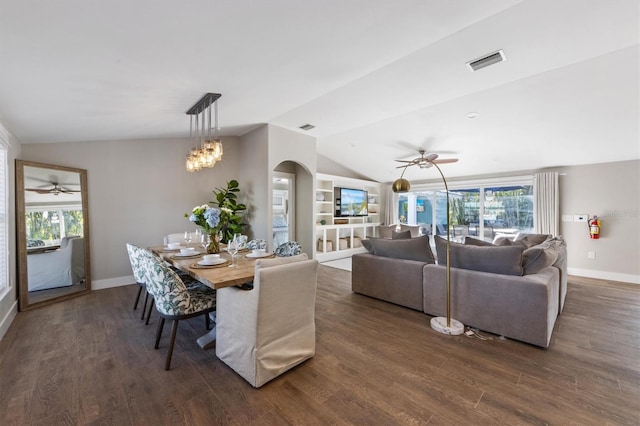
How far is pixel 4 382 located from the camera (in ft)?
6.19

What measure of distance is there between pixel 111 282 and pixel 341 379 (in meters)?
4.19

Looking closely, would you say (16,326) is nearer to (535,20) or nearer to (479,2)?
(479,2)

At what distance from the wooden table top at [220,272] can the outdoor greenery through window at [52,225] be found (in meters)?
2.05

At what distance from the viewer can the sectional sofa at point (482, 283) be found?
2441mm

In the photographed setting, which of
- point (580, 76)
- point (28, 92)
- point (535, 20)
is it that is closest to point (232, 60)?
point (28, 92)

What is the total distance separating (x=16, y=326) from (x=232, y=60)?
358 centimetres

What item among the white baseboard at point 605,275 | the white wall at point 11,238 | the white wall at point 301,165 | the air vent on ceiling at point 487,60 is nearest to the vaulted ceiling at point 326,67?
the air vent on ceiling at point 487,60

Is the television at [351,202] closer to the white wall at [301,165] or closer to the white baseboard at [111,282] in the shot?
the white wall at [301,165]

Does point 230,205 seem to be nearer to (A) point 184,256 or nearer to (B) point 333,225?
(A) point 184,256

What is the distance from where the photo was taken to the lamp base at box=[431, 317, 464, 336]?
266 cm

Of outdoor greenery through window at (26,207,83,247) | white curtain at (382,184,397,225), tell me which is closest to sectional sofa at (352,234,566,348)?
outdoor greenery through window at (26,207,83,247)

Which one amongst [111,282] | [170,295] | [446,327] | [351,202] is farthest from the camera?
[351,202]

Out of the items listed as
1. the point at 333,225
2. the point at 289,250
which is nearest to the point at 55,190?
the point at 289,250

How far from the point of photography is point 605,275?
4.86 m
